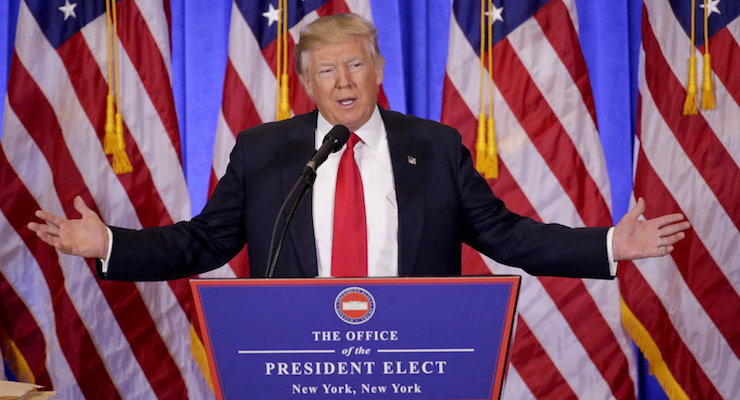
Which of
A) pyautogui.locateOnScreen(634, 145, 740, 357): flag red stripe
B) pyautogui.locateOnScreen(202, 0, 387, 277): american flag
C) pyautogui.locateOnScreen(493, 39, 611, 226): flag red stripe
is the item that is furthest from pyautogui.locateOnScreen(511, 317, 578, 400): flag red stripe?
pyautogui.locateOnScreen(202, 0, 387, 277): american flag

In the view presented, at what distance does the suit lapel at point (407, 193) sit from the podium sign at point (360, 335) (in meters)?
0.65

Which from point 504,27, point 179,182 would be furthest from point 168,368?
point 504,27

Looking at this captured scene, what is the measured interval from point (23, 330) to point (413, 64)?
7.13ft

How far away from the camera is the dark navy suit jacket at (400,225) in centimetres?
199

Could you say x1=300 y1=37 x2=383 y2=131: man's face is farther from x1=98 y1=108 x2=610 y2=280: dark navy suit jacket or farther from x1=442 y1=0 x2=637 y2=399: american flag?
x1=442 y1=0 x2=637 y2=399: american flag

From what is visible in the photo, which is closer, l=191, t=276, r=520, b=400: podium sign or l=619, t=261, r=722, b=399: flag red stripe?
l=191, t=276, r=520, b=400: podium sign

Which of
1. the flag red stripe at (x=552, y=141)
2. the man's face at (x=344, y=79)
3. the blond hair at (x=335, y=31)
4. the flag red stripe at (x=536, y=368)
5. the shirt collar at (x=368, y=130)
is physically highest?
the blond hair at (x=335, y=31)

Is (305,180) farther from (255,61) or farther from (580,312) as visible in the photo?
(580,312)

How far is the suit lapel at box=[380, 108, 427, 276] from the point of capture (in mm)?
2092

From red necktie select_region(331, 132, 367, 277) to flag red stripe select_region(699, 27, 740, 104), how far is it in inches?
80.0

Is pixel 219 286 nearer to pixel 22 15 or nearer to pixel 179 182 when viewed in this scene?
pixel 179 182

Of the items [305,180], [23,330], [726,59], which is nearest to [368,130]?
[305,180]

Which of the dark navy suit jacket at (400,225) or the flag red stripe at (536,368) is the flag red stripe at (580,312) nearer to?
the flag red stripe at (536,368)

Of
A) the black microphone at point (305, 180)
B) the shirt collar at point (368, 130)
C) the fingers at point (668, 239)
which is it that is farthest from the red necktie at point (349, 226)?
the fingers at point (668, 239)
